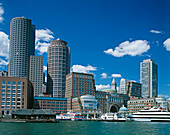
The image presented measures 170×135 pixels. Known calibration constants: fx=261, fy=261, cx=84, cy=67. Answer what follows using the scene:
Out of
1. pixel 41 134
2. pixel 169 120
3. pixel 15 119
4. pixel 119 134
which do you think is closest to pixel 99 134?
pixel 119 134

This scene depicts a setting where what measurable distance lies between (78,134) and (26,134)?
17.0m

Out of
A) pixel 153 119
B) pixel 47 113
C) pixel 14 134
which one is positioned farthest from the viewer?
pixel 153 119

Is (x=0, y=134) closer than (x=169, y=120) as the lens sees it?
Yes

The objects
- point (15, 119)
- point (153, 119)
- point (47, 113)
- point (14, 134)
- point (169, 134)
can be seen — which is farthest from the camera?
point (153, 119)

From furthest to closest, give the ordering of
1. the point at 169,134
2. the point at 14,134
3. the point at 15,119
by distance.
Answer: the point at 15,119 < the point at 169,134 < the point at 14,134

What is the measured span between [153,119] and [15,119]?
102152 millimetres

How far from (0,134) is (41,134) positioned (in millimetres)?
12824

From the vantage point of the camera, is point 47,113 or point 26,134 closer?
point 26,134

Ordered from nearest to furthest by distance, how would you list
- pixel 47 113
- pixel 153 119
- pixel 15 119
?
1. pixel 15 119
2. pixel 47 113
3. pixel 153 119

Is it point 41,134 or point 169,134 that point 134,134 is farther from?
Answer: point 41,134

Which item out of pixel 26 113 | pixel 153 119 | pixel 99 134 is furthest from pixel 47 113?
pixel 99 134

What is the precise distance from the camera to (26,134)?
273ft

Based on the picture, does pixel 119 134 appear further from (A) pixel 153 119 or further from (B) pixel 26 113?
(A) pixel 153 119

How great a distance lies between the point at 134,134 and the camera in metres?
90.9
